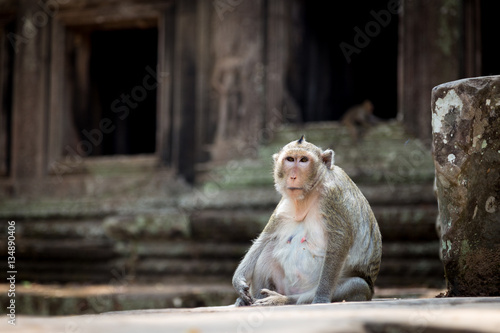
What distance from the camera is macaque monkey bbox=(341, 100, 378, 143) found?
7893 mm

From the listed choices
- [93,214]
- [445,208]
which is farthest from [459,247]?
[93,214]

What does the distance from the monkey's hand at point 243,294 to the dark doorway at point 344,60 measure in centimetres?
463

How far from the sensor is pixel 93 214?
945 centimetres

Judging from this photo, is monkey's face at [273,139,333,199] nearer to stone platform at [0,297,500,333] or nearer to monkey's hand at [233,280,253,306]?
monkey's hand at [233,280,253,306]

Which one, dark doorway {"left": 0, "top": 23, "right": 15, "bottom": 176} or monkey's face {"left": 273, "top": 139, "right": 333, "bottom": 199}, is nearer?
monkey's face {"left": 273, "top": 139, "right": 333, "bottom": 199}

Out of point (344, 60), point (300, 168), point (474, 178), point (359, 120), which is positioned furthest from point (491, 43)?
point (300, 168)

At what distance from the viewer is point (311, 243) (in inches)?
170

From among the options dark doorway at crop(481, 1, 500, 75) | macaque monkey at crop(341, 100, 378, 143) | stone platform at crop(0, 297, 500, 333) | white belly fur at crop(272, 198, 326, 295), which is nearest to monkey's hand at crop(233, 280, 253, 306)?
white belly fur at crop(272, 198, 326, 295)

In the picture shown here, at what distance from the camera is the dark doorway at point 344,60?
9.24 m

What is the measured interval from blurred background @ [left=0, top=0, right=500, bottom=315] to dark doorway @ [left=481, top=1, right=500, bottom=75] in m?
0.03

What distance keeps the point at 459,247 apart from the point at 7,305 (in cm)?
542

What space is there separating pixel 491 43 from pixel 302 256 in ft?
23.1

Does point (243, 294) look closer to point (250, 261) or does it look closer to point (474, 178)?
point (250, 261)

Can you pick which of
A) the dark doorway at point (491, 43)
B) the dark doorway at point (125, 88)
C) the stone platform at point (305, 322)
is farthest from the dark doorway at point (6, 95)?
the stone platform at point (305, 322)
